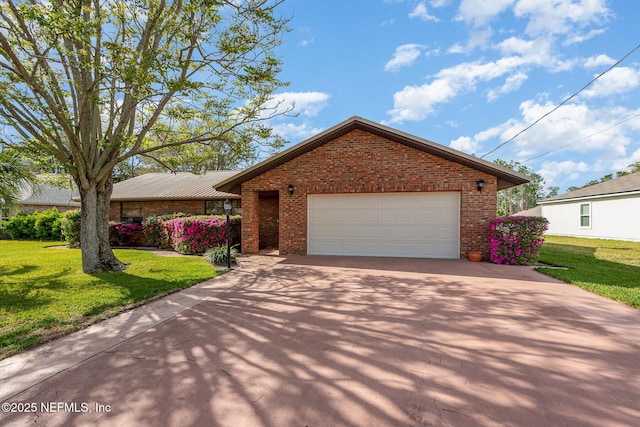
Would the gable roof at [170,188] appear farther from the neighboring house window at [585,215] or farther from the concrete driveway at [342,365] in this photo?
the neighboring house window at [585,215]

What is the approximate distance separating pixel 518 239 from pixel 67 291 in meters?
11.4

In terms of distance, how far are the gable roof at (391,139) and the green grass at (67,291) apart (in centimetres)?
408

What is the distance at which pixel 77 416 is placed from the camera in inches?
86.3

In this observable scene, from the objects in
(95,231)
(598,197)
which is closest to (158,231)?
(95,231)

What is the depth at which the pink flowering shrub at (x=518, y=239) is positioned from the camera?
828 cm

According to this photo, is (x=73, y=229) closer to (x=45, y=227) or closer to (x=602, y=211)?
(x=45, y=227)

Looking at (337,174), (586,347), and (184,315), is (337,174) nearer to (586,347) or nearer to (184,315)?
(184,315)

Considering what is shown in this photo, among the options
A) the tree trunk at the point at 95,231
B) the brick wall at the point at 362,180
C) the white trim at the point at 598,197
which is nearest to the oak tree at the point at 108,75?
the tree trunk at the point at 95,231

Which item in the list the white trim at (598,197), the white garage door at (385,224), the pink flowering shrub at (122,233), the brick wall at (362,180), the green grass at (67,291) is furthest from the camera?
the white trim at (598,197)

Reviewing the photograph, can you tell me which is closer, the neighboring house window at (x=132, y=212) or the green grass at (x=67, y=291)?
the green grass at (x=67, y=291)

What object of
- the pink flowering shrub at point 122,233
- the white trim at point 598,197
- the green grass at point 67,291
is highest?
the white trim at point 598,197

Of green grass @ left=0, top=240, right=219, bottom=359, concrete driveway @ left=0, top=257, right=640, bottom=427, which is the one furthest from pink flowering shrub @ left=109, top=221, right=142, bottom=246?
concrete driveway @ left=0, top=257, right=640, bottom=427

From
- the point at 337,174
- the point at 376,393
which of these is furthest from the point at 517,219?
the point at 376,393

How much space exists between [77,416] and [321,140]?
8.96 meters
